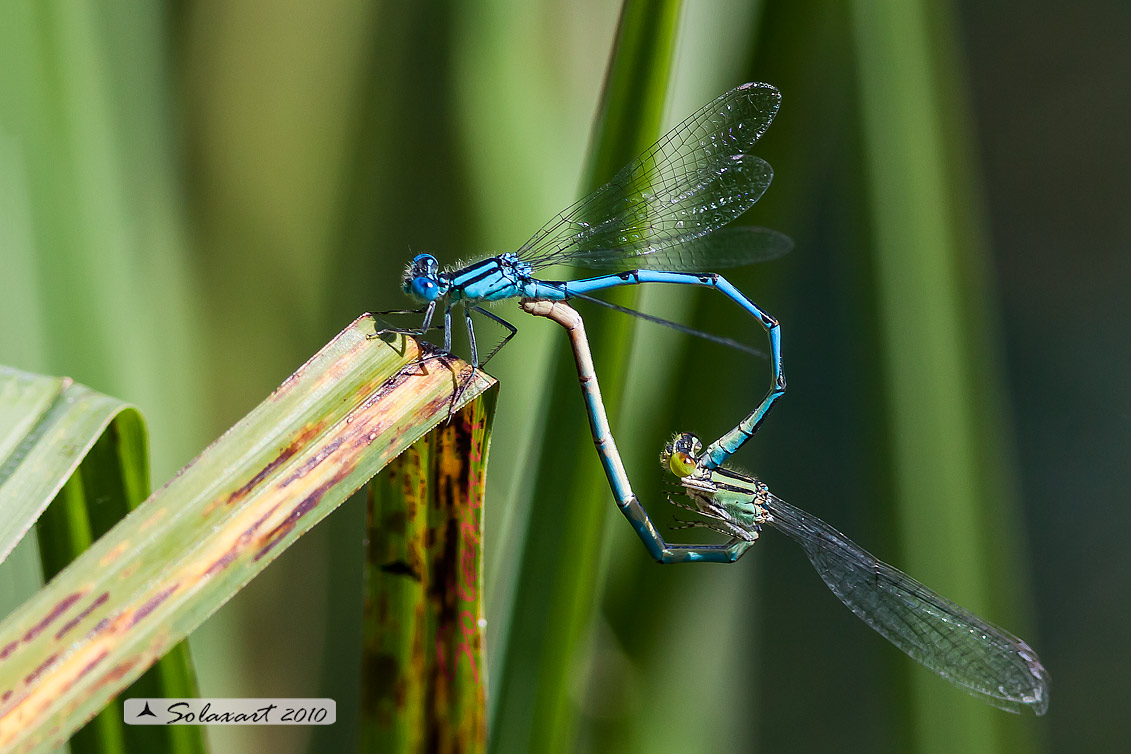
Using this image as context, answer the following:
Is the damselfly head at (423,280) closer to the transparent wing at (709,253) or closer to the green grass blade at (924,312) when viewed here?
the transparent wing at (709,253)

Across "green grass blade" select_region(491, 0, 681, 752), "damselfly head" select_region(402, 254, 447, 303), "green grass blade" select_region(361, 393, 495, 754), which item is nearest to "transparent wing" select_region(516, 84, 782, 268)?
"green grass blade" select_region(491, 0, 681, 752)

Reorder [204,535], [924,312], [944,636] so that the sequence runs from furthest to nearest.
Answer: [944,636] → [924,312] → [204,535]

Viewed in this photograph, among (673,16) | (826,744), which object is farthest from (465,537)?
(826,744)

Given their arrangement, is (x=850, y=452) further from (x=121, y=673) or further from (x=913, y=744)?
(x=121, y=673)

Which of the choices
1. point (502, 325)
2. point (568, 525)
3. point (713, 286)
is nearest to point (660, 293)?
point (713, 286)

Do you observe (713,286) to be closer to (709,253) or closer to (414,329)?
(709,253)

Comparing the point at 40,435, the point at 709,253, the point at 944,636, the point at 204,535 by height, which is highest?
the point at 709,253

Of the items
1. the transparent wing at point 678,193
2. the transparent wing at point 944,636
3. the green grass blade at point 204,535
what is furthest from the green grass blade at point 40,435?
the transparent wing at point 944,636

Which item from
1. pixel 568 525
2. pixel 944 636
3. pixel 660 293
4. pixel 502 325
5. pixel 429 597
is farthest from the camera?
pixel 660 293
